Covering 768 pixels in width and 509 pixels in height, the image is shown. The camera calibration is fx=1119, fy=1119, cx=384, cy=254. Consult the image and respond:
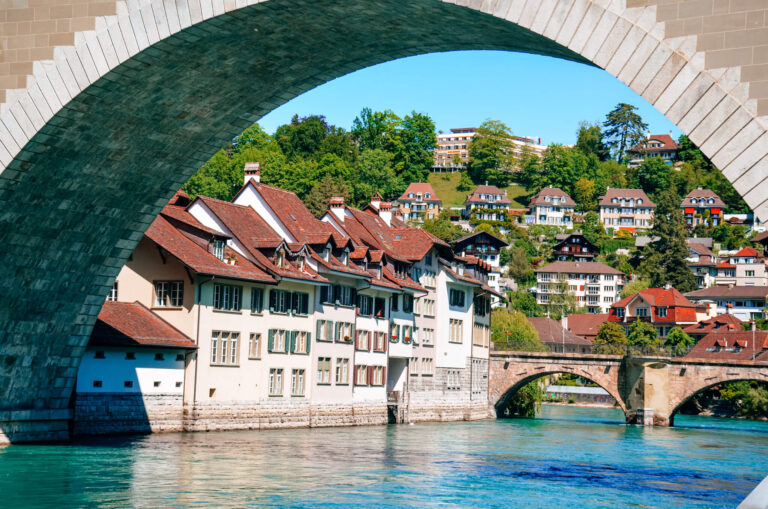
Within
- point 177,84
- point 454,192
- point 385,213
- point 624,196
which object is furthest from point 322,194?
point 177,84

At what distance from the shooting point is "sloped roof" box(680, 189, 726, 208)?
13625 cm

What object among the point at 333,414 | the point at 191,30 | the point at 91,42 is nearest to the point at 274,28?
the point at 191,30

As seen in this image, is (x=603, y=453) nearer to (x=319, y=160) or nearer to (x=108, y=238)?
(x=108, y=238)

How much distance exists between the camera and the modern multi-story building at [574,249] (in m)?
125

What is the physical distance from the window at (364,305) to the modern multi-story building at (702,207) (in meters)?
100.0

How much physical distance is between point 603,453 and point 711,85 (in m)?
25.7

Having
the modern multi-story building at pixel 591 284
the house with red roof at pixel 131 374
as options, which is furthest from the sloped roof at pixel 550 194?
the house with red roof at pixel 131 374

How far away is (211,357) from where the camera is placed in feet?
107

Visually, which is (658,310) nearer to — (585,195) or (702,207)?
(702,207)

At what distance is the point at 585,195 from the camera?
488ft

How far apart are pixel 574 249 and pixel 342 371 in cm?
8960

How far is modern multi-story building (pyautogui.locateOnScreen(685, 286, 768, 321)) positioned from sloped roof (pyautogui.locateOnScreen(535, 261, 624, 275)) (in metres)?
13.7

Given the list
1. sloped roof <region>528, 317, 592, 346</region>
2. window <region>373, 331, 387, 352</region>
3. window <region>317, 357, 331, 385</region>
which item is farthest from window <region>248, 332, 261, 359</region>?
sloped roof <region>528, 317, 592, 346</region>

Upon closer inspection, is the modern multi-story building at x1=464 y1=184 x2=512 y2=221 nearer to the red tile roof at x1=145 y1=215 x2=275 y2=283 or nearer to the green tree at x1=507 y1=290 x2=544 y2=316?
the green tree at x1=507 y1=290 x2=544 y2=316
